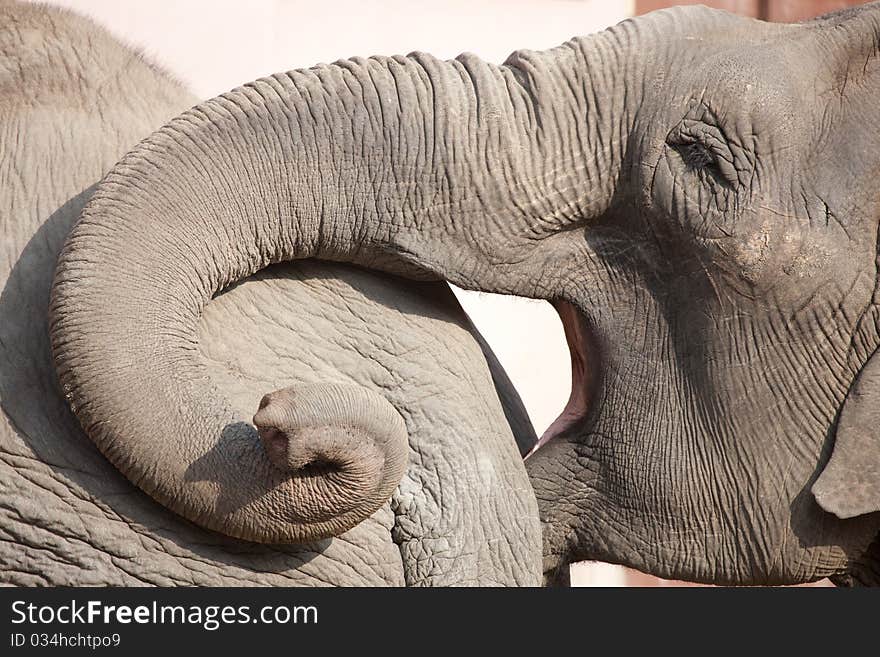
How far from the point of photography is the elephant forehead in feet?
5.42

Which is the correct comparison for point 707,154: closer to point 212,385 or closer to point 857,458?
point 857,458

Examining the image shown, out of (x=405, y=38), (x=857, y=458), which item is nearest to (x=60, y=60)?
(x=857, y=458)

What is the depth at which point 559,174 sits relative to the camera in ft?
5.56

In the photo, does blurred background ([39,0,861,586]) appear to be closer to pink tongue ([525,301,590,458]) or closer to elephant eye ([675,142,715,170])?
pink tongue ([525,301,590,458])

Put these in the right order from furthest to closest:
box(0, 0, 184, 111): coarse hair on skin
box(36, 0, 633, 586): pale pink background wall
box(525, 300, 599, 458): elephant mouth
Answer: box(36, 0, 633, 586): pale pink background wall, box(525, 300, 599, 458): elephant mouth, box(0, 0, 184, 111): coarse hair on skin

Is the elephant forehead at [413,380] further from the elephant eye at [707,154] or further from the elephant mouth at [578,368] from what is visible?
the elephant eye at [707,154]

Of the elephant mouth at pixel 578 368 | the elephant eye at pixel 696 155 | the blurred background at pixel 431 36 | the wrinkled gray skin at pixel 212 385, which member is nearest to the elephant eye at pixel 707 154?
the elephant eye at pixel 696 155

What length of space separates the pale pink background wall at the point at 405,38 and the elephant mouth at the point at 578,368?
2208mm

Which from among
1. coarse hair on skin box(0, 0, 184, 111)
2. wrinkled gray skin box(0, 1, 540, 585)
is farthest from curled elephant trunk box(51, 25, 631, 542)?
coarse hair on skin box(0, 0, 184, 111)

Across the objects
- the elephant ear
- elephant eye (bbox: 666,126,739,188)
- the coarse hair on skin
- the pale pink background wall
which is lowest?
the elephant ear

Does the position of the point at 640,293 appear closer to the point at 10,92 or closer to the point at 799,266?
the point at 799,266

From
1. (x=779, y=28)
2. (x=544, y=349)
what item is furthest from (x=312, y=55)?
(x=779, y=28)

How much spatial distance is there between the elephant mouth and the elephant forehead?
12cm

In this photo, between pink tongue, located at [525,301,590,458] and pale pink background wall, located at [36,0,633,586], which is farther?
pale pink background wall, located at [36,0,633,586]
